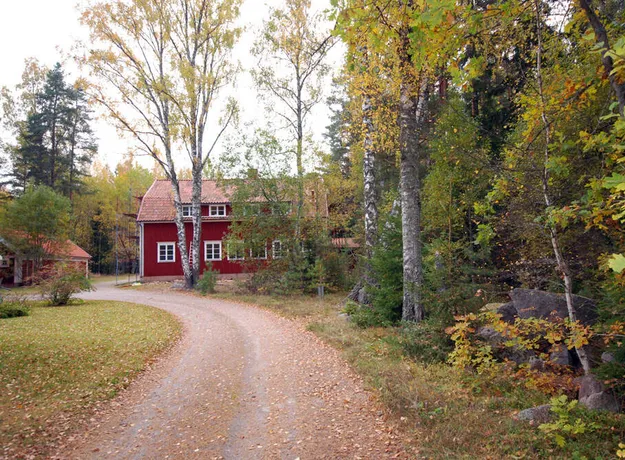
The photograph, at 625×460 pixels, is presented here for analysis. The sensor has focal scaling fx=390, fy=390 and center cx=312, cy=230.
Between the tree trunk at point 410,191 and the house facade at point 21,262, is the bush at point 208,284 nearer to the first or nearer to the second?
the house facade at point 21,262

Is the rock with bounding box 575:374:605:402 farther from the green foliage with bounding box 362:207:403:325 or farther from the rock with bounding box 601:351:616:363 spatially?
the green foliage with bounding box 362:207:403:325

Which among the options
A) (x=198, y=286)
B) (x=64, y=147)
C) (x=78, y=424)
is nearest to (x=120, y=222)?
(x=64, y=147)

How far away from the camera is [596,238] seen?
5914mm

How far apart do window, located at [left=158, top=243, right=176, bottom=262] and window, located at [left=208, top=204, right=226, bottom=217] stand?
152 inches

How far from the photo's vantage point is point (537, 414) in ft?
15.0

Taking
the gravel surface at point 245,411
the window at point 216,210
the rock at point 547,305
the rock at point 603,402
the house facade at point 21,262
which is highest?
the window at point 216,210

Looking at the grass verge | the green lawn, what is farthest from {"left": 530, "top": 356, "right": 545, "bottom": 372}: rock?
the green lawn

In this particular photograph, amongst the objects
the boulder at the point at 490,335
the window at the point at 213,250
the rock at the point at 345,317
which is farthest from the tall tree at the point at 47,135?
the boulder at the point at 490,335

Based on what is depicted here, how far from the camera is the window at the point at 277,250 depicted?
20.6m

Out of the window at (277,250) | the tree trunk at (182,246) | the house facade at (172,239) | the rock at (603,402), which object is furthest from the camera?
the house facade at (172,239)

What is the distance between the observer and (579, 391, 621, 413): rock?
14.7ft

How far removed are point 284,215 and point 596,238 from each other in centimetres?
1588

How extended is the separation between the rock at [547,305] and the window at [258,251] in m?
15.5

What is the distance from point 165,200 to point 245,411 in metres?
29.2
